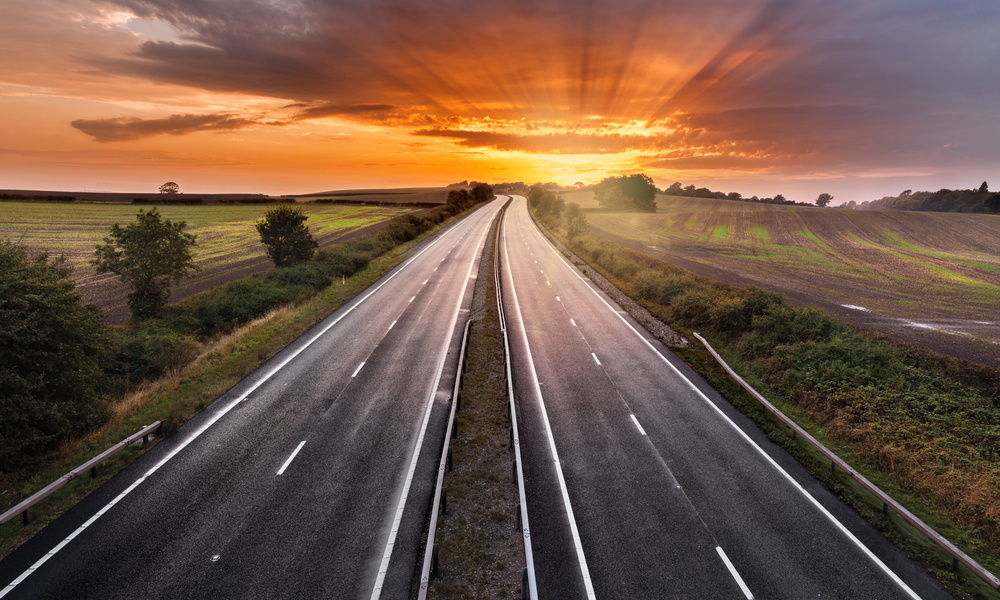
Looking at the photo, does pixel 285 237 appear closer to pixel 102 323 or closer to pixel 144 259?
pixel 144 259

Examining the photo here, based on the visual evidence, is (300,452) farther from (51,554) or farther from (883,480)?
(883,480)

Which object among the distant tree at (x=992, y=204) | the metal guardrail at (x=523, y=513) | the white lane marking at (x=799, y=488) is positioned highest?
the distant tree at (x=992, y=204)

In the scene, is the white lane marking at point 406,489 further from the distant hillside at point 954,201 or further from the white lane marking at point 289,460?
the distant hillside at point 954,201

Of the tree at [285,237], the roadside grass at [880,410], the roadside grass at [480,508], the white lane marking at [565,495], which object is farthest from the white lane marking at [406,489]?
the tree at [285,237]

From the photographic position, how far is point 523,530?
30.2ft

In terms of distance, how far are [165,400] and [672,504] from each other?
17730 millimetres

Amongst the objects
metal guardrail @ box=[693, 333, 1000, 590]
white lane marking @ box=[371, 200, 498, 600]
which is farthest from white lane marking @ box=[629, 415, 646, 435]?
white lane marking @ box=[371, 200, 498, 600]

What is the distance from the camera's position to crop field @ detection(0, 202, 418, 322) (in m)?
35.9

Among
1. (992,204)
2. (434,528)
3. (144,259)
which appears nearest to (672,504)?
(434,528)

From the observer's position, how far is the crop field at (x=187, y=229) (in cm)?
3590

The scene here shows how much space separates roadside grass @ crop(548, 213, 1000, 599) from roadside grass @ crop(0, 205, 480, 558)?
2036 cm

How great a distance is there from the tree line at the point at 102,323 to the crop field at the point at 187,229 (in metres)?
4.37

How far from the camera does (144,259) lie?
24.7 m

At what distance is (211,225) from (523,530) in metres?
91.3
